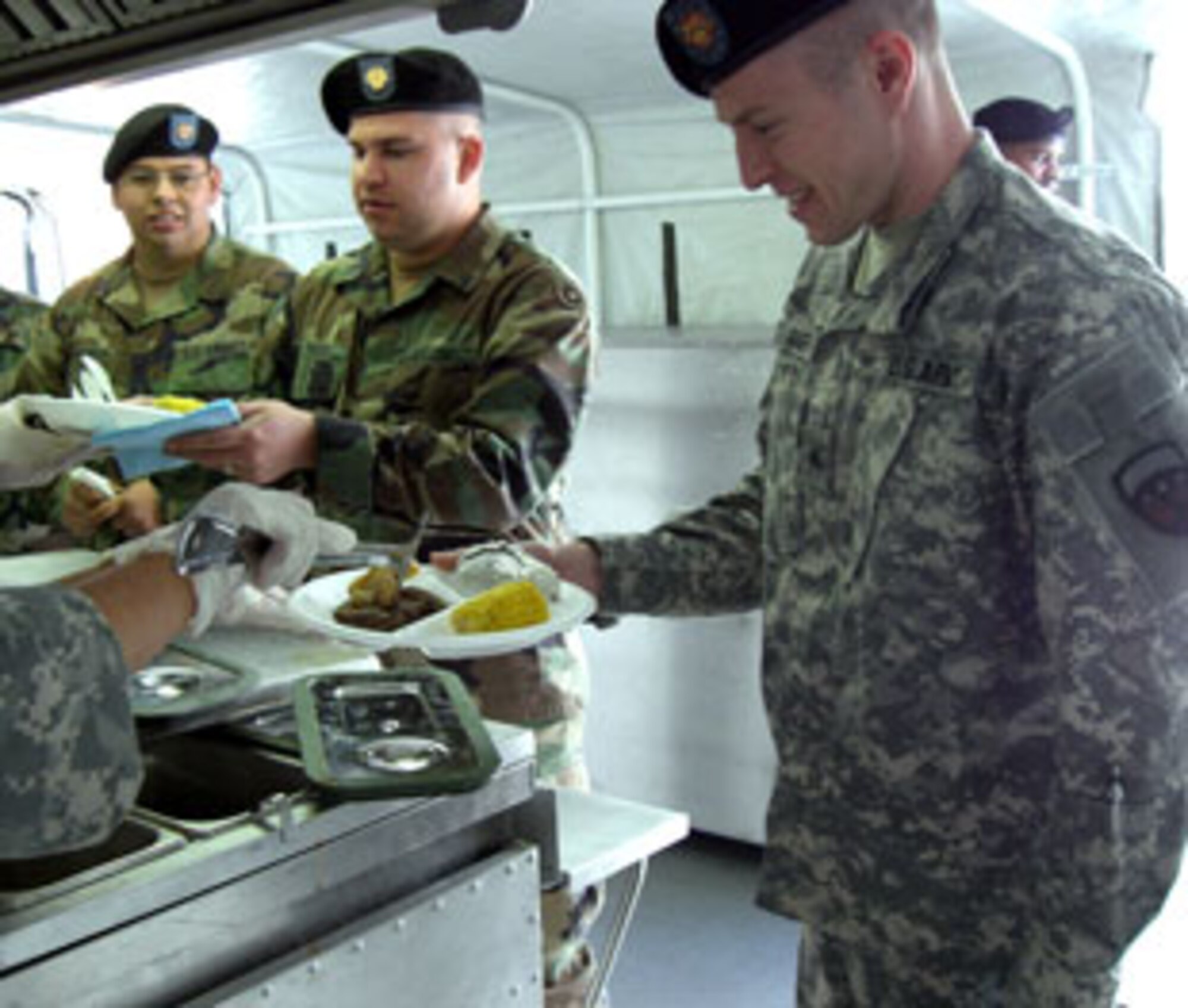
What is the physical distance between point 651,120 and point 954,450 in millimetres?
2937

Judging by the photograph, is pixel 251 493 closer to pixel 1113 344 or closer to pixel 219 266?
pixel 1113 344

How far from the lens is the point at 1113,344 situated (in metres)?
0.89

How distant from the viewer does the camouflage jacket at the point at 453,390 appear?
1730mm

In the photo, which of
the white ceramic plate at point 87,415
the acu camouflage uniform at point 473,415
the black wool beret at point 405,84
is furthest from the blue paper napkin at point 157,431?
the black wool beret at point 405,84

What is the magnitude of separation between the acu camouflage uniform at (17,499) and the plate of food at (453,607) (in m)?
1.36

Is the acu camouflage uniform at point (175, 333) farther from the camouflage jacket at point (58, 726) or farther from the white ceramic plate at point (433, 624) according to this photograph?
the camouflage jacket at point (58, 726)

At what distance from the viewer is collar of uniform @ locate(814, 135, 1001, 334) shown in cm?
103

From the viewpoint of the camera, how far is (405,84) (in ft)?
6.20

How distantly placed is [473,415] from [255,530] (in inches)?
30.3

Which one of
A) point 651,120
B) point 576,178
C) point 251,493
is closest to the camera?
point 251,493

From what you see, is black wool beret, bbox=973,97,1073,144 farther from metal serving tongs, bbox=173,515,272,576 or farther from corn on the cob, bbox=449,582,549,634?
metal serving tongs, bbox=173,515,272,576

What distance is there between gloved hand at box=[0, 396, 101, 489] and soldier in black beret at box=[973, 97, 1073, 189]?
1987 mm

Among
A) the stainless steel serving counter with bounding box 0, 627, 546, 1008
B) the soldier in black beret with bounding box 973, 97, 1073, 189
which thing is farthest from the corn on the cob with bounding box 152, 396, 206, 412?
the soldier in black beret with bounding box 973, 97, 1073, 189

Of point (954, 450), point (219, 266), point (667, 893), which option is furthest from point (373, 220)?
point (667, 893)
